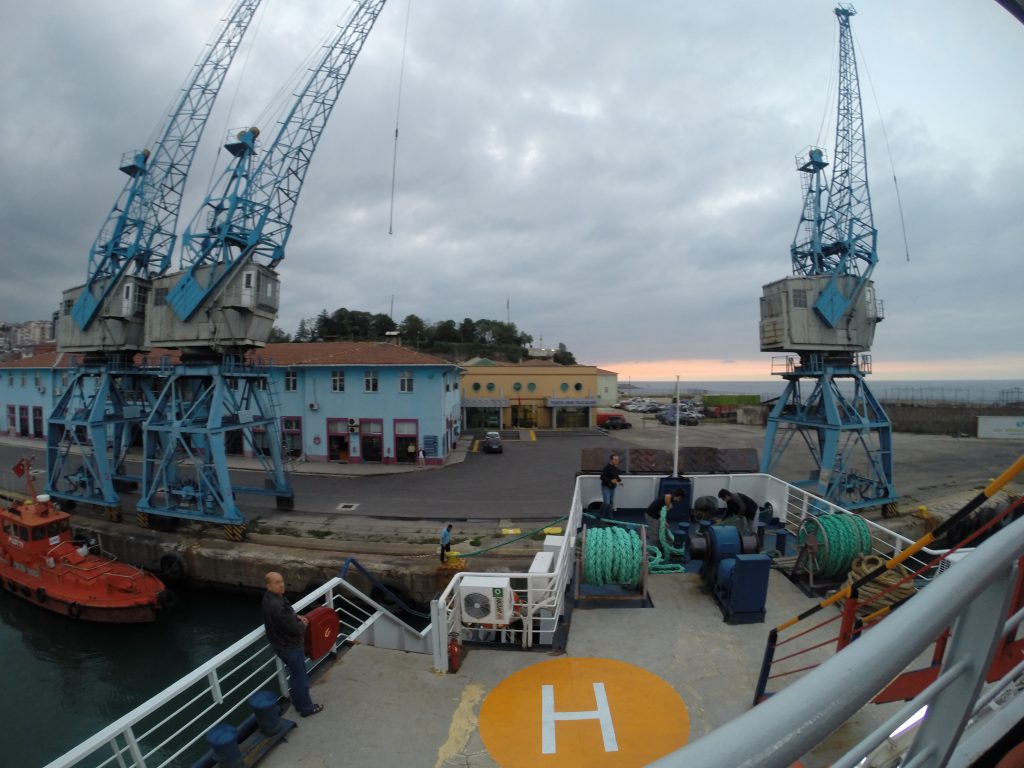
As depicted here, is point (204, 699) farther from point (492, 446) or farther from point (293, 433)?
point (492, 446)

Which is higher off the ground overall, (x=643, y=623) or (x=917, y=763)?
(x=917, y=763)

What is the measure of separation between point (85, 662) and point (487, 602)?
12177 mm

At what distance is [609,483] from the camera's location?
34.6 feet

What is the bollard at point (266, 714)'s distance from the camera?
4.44 m

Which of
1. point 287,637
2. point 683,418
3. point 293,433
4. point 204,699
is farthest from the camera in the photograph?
point 683,418

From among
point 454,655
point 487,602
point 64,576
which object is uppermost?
point 487,602

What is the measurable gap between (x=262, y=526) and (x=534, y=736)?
15214mm

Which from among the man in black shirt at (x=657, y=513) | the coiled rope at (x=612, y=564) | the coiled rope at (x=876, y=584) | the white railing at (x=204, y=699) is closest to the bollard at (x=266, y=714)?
the white railing at (x=204, y=699)

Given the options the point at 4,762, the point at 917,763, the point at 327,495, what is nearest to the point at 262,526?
the point at 327,495

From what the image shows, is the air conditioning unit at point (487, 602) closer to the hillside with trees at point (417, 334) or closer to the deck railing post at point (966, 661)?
the deck railing post at point (966, 661)

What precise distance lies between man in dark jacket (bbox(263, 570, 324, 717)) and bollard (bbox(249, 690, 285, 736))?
0.29m

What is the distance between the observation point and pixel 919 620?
1086 mm

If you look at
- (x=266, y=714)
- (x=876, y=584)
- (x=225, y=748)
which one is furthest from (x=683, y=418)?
(x=225, y=748)

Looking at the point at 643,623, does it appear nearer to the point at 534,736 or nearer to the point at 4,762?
the point at 534,736
